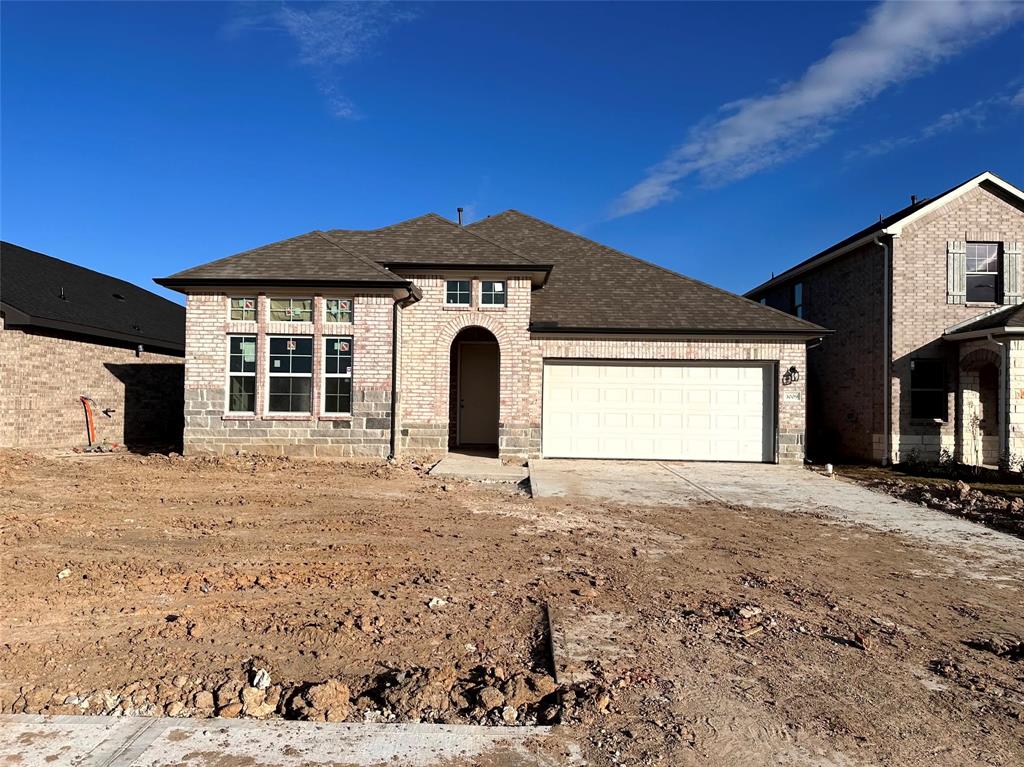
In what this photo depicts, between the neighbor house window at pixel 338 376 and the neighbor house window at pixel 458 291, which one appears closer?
the neighbor house window at pixel 338 376

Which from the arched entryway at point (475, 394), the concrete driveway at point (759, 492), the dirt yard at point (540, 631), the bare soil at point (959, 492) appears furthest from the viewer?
the arched entryway at point (475, 394)

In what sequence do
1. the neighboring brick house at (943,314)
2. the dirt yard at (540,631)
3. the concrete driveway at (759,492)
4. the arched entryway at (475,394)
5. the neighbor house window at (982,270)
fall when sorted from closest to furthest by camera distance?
1. the dirt yard at (540,631)
2. the concrete driveway at (759,492)
3. the neighboring brick house at (943,314)
4. the neighbor house window at (982,270)
5. the arched entryway at (475,394)

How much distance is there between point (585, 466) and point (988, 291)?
1178 centimetres

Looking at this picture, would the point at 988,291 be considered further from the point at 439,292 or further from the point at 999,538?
the point at 439,292

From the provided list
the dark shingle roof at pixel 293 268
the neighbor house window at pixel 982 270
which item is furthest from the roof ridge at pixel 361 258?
the neighbor house window at pixel 982 270

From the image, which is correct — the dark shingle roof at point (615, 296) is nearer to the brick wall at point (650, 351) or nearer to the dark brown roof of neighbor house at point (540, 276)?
the dark brown roof of neighbor house at point (540, 276)

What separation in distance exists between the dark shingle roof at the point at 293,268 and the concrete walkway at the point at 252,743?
10.6 meters

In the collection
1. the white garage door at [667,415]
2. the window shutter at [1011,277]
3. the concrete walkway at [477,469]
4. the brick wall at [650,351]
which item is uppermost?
the window shutter at [1011,277]

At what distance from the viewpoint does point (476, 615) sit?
443 cm

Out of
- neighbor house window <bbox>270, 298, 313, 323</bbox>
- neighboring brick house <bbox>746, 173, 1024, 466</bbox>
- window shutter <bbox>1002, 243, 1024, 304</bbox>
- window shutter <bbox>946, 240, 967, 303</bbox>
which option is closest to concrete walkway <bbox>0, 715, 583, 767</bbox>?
neighbor house window <bbox>270, 298, 313, 323</bbox>

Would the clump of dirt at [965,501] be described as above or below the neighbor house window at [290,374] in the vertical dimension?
below

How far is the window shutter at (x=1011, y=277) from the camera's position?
15.3 metres

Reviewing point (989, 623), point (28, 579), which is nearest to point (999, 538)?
point (989, 623)

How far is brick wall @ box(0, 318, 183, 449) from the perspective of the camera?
1362 centimetres
